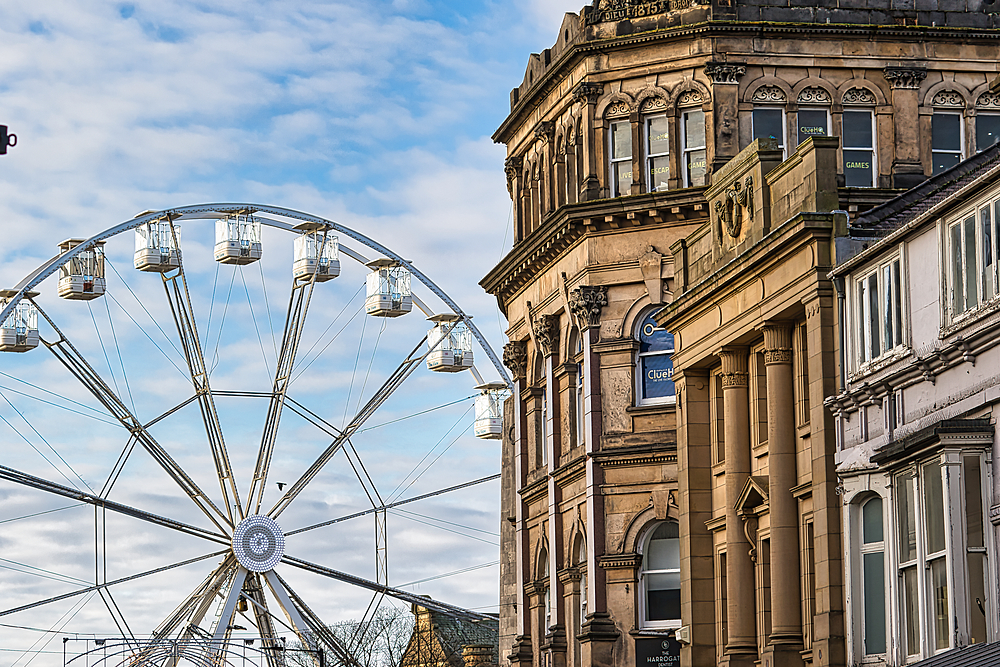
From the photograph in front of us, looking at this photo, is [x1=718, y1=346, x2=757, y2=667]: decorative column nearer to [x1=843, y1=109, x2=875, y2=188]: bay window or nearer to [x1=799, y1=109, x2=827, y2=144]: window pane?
[x1=843, y1=109, x2=875, y2=188]: bay window

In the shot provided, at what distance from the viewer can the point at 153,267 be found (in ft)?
214

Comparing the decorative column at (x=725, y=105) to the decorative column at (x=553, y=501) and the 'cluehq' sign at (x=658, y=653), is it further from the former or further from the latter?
the 'cluehq' sign at (x=658, y=653)

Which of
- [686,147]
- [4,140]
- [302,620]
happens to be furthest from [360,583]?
[4,140]

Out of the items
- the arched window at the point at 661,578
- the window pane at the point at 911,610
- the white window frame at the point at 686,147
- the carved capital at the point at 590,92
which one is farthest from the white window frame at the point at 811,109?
the window pane at the point at 911,610

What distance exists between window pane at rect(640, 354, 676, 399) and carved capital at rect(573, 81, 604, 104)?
6843 mm

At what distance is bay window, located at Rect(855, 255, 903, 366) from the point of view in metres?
30.8

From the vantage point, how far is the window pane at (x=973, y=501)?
2764cm

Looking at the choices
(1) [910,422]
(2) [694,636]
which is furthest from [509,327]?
(1) [910,422]

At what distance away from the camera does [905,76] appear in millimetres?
49156

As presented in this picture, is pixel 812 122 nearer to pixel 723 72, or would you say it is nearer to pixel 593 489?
pixel 723 72

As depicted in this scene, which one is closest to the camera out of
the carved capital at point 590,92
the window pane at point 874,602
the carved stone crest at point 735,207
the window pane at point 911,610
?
the window pane at point 911,610

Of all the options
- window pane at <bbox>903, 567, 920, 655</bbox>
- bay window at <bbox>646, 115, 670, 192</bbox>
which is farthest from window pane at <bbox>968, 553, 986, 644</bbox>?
bay window at <bbox>646, 115, 670, 192</bbox>

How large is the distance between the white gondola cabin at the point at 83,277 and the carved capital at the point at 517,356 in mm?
16680

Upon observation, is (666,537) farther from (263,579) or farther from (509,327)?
(263,579)
